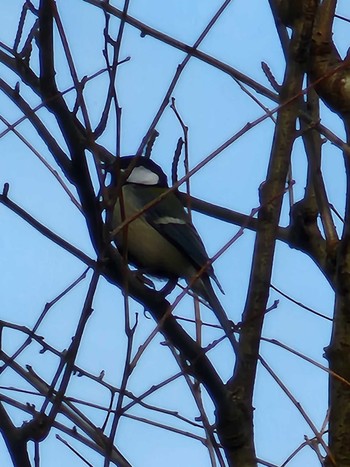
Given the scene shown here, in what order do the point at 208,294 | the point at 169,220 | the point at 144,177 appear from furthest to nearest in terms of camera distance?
the point at 144,177 → the point at 169,220 → the point at 208,294

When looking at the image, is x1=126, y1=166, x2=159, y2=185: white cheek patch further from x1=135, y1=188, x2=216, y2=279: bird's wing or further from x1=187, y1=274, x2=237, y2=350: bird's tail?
x1=187, y1=274, x2=237, y2=350: bird's tail

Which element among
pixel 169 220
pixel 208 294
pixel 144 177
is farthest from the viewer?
pixel 144 177

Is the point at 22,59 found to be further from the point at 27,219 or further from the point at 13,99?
the point at 27,219

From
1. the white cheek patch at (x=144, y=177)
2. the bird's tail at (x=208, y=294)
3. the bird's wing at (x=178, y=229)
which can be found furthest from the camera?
the white cheek patch at (x=144, y=177)

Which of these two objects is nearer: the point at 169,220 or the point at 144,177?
the point at 169,220

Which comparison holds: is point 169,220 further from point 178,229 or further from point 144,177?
point 144,177

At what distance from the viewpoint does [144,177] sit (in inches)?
171

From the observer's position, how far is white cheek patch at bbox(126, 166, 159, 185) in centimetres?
429

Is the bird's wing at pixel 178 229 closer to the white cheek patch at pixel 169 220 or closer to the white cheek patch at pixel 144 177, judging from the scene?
the white cheek patch at pixel 169 220

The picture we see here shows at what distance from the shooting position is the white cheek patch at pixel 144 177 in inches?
169

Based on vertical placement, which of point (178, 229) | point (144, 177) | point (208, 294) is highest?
point (144, 177)

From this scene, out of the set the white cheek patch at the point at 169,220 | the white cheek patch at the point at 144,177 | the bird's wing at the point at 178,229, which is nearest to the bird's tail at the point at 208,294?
the bird's wing at the point at 178,229

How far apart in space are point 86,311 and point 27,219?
0.28 metres

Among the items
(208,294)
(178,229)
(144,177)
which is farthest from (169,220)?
(208,294)
